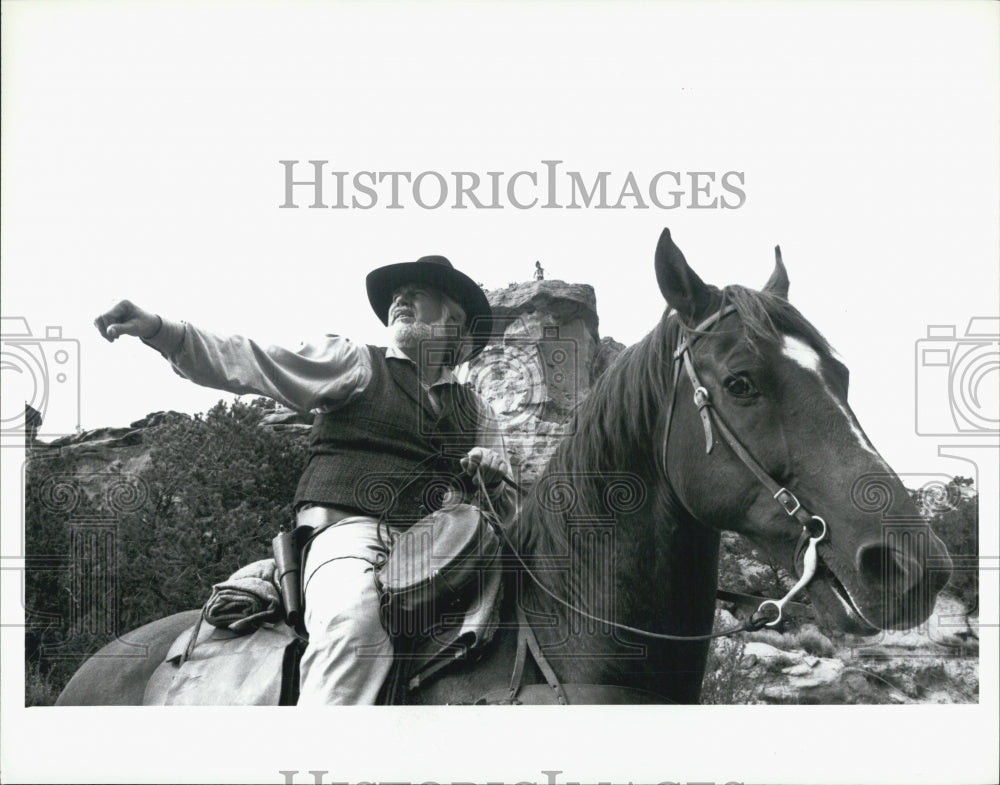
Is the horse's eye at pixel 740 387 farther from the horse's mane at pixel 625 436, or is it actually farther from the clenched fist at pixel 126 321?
the clenched fist at pixel 126 321

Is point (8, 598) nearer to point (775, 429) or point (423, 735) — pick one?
point (423, 735)

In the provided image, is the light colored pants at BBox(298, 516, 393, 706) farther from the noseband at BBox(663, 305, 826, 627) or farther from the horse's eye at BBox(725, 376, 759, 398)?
the horse's eye at BBox(725, 376, 759, 398)

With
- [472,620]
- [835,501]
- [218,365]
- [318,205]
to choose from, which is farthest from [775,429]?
[318,205]

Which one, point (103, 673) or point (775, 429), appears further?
point (103, 673)

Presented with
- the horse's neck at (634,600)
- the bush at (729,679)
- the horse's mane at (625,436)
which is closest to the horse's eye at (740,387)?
the horse's mane at (625,436)

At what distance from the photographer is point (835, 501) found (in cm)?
270

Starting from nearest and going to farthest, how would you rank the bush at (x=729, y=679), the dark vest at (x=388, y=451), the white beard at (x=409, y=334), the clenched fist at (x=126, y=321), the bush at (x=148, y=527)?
1. the clenched fist at (x=126, y=321)
2. the dark vest at (x=388, y=451)
3. the white beard at (x=409, y=334)
4. the bush at (x=148, y=527)
5. the bush at (x=729, y=679)

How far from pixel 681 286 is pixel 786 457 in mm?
622

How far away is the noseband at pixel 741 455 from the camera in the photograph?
8.90 feet

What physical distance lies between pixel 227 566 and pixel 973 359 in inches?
130

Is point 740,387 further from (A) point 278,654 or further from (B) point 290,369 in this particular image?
(A) point 278,654

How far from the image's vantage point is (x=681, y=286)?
303cm

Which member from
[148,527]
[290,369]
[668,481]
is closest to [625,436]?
[668,481]

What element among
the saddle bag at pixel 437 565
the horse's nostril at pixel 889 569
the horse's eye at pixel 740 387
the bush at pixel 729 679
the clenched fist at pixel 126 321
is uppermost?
the clenched fist at pixel 126 321
